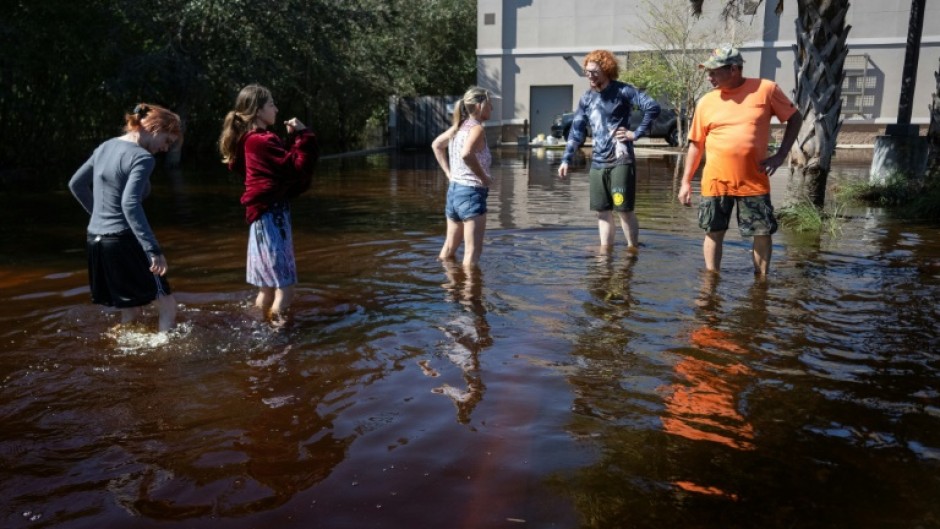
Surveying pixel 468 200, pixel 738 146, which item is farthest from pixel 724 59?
pixel 468 200

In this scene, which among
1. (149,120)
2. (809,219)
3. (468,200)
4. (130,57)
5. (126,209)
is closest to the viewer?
(126,209)

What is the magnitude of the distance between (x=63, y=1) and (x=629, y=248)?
14552 mm

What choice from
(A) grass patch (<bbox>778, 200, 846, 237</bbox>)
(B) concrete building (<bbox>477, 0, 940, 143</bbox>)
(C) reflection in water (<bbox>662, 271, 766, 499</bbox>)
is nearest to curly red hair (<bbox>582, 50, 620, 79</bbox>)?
(C) reflection in water (<bbox>662, 271, 766, 499</bbox>)

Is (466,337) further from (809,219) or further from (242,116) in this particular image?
(809,219)

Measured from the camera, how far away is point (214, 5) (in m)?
17.1

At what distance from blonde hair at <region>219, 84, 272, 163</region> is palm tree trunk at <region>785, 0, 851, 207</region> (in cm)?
741

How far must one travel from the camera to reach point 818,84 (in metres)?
10.0

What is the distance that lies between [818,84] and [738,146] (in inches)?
190

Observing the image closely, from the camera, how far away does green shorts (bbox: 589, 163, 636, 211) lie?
743 centimetres

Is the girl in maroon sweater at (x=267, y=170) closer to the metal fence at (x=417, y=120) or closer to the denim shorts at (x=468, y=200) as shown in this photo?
the denim shorts at (x=468, y=200)

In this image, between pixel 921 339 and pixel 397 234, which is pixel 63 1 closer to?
pixel 397 234

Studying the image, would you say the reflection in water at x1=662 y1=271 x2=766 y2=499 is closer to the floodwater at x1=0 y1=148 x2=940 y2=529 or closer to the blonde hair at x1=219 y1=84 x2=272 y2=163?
the floodwater at x1=0 y1=148 x2=940 y2=529

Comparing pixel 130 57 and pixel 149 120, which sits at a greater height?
pixel 130 57

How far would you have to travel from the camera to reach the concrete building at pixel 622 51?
31000mm
